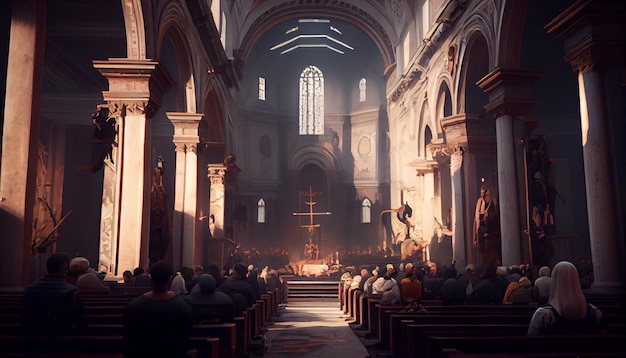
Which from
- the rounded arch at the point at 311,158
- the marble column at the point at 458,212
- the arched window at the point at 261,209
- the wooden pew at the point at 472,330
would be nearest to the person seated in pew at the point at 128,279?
the wooden pew at the point at 472,330

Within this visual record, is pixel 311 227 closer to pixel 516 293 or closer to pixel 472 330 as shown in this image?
pixel 516 293

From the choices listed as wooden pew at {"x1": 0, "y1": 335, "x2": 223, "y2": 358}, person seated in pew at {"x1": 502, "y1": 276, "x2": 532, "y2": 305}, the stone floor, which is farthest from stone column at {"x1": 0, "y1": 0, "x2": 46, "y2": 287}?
person seated in pew at {"x1": 502, "y1": 276, "x2": 532, "y2": 305}

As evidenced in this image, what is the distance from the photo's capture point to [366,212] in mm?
35781

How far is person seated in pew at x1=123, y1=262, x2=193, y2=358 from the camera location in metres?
3.27

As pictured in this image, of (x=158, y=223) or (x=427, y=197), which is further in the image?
(x=427, y=197)

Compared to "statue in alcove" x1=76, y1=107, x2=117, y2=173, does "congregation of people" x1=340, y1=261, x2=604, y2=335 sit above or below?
below

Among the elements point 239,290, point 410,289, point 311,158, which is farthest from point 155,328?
point 311,158

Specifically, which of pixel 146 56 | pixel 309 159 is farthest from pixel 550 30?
pixel 309 159

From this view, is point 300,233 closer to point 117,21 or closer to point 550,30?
point 117,21

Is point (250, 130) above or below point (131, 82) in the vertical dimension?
above

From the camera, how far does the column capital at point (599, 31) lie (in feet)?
30.6

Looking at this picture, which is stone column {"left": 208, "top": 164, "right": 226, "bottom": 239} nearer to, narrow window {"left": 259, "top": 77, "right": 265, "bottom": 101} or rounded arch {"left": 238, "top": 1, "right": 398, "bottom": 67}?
rounded arch {"left": 238, "top": 1, "right": 398, "bottom": 67}

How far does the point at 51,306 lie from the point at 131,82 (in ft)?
26.9

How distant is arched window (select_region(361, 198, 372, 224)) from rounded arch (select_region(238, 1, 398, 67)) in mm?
9461
